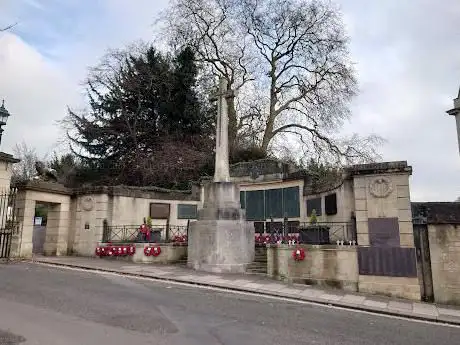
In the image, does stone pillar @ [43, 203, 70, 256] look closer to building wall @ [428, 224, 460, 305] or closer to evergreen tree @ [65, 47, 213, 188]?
evergreen tree @ [65, 47, 213, 188]

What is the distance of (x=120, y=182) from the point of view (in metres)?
27.3

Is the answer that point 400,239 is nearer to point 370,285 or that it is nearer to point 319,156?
point 370,285

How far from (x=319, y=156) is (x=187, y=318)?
2269 cm

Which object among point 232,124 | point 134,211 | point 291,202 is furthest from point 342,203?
point 232,124

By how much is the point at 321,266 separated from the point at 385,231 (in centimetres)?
230

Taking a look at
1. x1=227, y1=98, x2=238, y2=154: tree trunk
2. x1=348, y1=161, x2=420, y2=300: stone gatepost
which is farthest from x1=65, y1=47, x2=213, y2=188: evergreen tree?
x1=348, y1=161, x2=420, y2=300: stone gatepost

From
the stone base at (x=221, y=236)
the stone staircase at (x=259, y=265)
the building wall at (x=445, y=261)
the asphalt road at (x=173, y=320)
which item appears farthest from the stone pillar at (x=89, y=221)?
the building wall at (x=445, y=261)

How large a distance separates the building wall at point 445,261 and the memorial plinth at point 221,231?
21.3 feet

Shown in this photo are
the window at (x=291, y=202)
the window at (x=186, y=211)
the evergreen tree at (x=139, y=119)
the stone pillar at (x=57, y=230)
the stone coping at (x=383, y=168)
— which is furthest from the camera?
the evergreen tree at (x=139, y=119)

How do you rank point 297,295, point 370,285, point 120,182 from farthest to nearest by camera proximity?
point 120,182
point 370,285
point 297,295

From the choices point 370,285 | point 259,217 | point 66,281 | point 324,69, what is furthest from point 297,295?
point 324,69

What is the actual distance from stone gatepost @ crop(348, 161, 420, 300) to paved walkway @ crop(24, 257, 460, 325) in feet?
Answer: 2.01

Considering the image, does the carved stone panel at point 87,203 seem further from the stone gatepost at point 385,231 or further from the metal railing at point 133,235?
the stone gatepost at point 385,231

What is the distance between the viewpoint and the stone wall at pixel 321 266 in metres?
11.9
